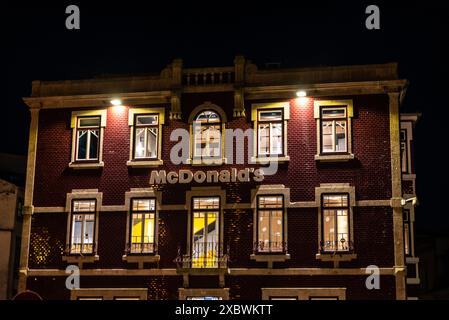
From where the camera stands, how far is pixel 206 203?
1013 inches

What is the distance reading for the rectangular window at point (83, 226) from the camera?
26.0m

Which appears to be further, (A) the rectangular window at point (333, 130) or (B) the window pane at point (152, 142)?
(B) the window pane at point (152, 142)

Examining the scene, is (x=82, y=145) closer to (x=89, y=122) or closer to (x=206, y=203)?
(x=89, y=122)

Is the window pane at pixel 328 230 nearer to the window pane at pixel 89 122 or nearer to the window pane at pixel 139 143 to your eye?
the window pane at pixel 139 143

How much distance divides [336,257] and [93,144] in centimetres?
959

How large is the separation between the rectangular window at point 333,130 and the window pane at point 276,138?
145 cm

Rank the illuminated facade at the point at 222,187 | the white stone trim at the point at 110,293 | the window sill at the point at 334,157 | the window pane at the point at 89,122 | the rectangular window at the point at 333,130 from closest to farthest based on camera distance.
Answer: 1. the illuminated facade at the point at 222,187
2. the window sill at the point at 334,157
3. the white stone trim at the point at 110,293
4. the rectangular window at the point at 333,130
5. the window pane at the point at 89,122

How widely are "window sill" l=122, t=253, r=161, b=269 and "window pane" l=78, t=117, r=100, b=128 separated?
16.4 ft

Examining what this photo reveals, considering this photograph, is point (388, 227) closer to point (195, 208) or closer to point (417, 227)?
point (195, 208)

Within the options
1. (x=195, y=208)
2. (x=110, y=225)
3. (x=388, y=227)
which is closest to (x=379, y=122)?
(x=388, y=227)

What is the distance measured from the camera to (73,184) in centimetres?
2664

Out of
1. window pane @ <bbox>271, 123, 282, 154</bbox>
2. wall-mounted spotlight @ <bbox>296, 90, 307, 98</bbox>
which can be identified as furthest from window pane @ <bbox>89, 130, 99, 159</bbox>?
wall-mounted spotlight @ <bbox>296, 90, 307, 98</bbox>

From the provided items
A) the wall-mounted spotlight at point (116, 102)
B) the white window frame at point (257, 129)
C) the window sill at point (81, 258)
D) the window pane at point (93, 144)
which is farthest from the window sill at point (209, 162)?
the window sill at point (81, 258)
